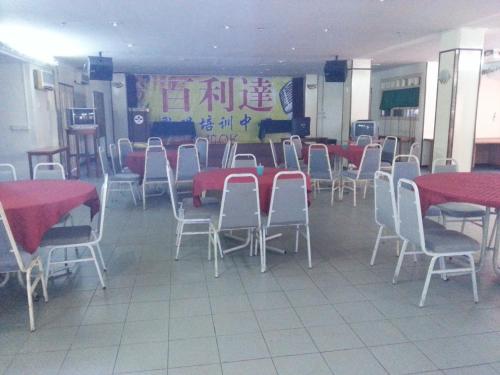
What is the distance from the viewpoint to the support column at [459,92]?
6324 mm

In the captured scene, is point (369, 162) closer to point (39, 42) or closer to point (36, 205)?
point (36, 205)

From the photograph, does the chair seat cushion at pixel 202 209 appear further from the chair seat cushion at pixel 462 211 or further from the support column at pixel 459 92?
the support column at pixel 459 92

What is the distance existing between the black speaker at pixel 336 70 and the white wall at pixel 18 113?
237 inches

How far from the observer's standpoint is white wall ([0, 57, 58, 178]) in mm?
7508

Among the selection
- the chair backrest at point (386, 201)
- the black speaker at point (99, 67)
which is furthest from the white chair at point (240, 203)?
the black speaker at point (99, 67)

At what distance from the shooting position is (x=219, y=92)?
46.3 ft

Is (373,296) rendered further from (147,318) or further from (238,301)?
(147,318)

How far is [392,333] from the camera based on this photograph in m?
2.56

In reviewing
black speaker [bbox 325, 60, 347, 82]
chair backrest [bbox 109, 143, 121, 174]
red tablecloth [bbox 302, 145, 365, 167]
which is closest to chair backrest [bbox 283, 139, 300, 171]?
red tablecloth [bbox 302, 145, 365, 167]

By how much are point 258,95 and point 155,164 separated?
918cm

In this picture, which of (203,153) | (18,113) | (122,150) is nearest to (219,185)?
(203,153)

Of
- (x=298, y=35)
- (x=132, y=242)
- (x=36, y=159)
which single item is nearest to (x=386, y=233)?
(x=132, y=242)

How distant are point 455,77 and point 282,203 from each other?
448 cm

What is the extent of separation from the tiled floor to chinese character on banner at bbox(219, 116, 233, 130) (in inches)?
419
